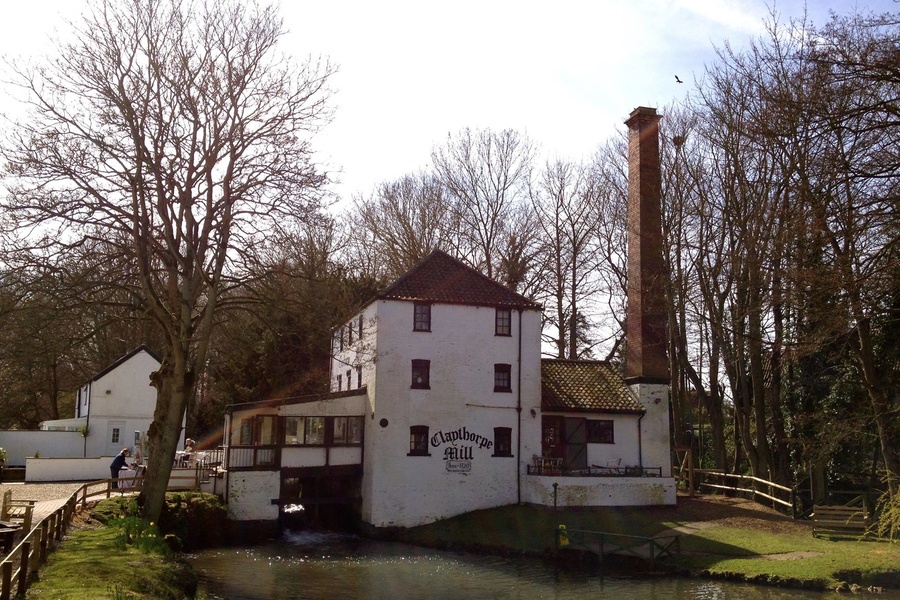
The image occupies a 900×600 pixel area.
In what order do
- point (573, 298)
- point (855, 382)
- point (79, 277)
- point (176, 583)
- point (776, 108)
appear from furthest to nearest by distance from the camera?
1. point (573, 298)
2. point (855, 382)
3. point (79, 277)
4. point (776, 108)
5. point (176, 583)

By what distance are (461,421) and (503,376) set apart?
8.18 feet

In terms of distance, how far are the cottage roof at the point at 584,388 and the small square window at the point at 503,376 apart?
5.57 feet

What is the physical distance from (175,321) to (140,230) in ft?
8.43

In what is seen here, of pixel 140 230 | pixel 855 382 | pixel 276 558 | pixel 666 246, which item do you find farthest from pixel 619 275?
pixel 140 230

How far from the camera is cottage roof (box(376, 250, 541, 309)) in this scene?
3083cm

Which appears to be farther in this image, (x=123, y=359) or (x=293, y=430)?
(x=123, y=359)

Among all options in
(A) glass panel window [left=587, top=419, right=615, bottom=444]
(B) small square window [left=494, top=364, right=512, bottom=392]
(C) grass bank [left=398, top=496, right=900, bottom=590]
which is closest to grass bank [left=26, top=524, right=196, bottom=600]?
(C) grass bank [left=398, top=496, right=900, bottom=590]

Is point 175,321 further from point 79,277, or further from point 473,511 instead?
point 473,511

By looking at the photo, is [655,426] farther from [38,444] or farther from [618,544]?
[38,444]

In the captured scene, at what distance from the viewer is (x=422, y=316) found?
101ft

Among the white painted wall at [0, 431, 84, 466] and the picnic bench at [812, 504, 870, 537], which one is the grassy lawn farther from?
the white painted wall at [0, 431, 84, 466]

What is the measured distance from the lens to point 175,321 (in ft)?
71.5

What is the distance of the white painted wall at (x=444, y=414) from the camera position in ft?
95.9

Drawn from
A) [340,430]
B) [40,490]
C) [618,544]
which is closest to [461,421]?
[340,430]
